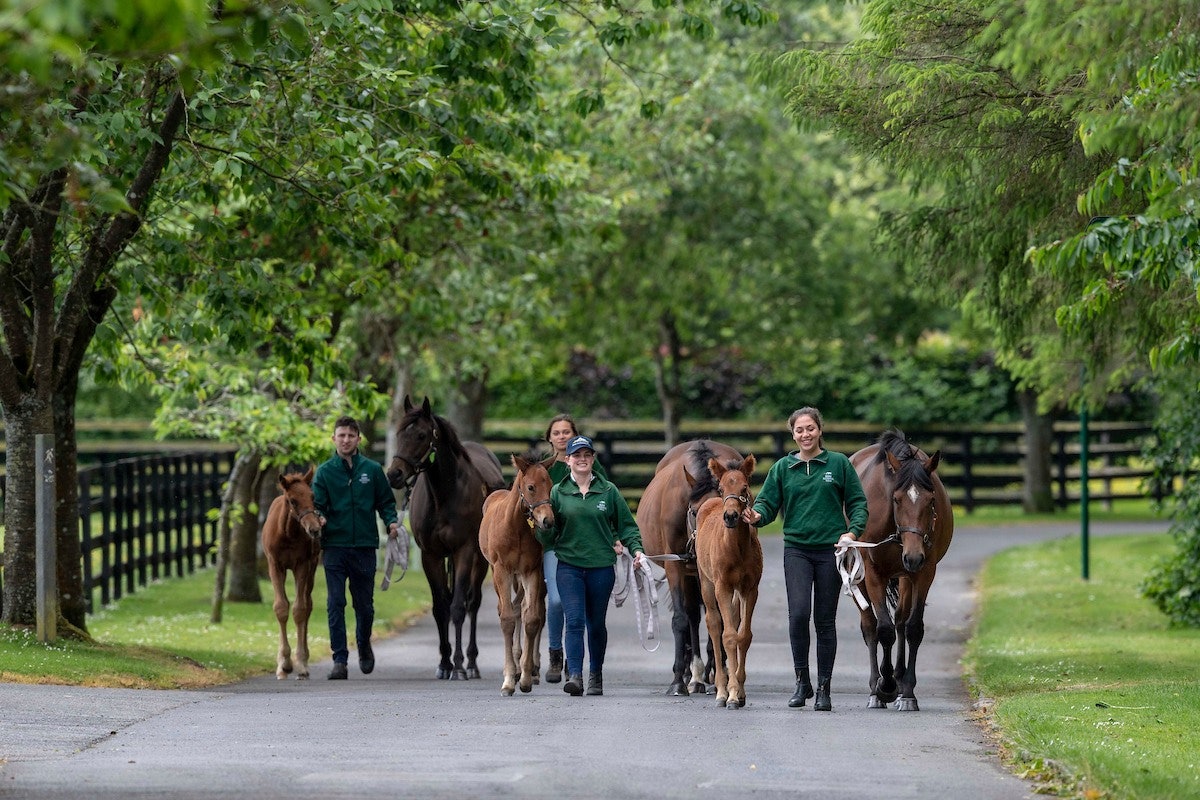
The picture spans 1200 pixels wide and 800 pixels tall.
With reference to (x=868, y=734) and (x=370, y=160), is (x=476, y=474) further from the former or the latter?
(x=868, y=734)

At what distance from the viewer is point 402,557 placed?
14.8 meters

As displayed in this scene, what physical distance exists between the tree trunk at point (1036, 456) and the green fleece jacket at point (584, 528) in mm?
22316

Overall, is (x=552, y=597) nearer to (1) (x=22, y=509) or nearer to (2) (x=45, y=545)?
(2) (x=45, y=545)

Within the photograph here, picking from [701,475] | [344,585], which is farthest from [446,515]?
[701,475]

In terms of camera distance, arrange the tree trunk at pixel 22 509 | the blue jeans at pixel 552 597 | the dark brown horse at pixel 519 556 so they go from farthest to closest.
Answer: the tree trunk at pixel 22 509 → the blue jeans at pixel 552 597 → the dark brown horse at pixel 519 556

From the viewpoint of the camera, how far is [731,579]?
11.8m

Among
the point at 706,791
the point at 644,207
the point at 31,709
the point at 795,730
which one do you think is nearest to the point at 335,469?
the point at 31,709

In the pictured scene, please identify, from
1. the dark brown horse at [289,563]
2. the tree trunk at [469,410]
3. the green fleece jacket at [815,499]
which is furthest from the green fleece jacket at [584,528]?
the tree trunk at [469,410]

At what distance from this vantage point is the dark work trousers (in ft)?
38.7

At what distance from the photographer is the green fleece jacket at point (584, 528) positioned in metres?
12.6

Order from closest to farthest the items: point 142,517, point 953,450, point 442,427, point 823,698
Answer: point 823,698 < point 442,427 < point 142,517 < point 953,450

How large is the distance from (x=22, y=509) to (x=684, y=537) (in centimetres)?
551

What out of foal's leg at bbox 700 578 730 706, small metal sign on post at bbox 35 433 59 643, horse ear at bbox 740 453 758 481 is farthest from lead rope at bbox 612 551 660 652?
small metal sign on post at bbox 35 433 59 643

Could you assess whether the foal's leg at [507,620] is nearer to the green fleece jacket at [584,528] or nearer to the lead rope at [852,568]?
the green fleece jacket at [584,528]
